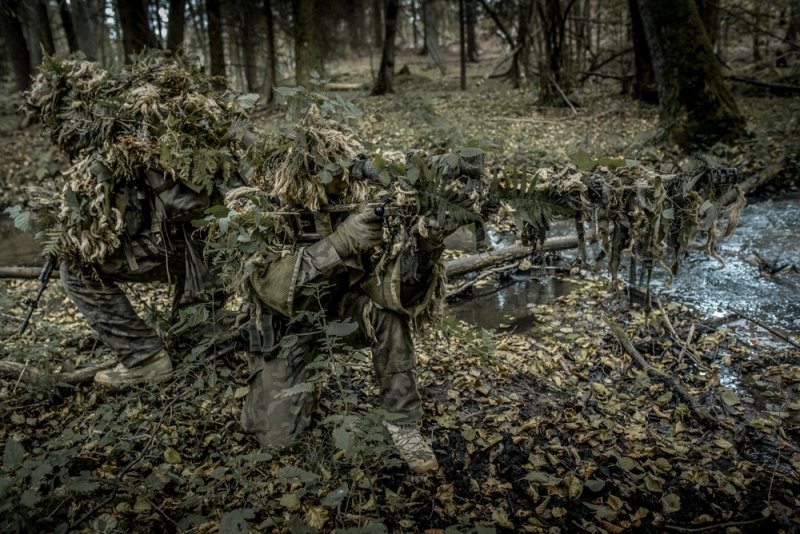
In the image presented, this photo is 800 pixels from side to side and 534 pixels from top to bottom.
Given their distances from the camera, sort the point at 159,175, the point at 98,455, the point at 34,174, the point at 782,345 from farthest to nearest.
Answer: the point at 34,174
the point at 782,345
the point at 159,175
the point at 98,455

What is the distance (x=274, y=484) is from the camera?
2791 millimetres

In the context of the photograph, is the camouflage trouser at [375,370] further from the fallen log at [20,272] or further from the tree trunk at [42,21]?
the tree trunk at [42,21]

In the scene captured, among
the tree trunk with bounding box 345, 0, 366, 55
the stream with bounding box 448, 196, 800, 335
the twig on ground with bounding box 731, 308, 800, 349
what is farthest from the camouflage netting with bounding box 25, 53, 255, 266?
the tree trunk with bounding box 345, 0, 366, 55

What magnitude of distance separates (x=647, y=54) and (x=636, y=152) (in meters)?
5.47

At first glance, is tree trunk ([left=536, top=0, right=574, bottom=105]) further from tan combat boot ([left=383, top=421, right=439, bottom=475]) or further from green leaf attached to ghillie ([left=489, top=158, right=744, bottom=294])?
tan combat boot ([left=383, top=421, right=439, bottom=475])

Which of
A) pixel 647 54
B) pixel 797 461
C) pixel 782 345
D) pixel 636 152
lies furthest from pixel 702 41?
pixel 797 461

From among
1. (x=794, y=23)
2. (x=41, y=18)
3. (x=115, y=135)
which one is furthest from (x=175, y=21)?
(x=794, y=23)

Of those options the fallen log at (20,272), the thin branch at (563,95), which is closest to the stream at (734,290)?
the fallen log at (20,272)

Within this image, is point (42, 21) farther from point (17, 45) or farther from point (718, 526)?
point (718, 526)

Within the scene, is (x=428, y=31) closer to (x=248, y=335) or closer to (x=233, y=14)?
(x=233, y=14)

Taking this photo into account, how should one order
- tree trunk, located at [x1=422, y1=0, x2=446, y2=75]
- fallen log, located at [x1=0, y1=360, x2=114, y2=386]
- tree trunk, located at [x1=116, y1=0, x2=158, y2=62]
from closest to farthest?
1. fallen log, located at [x1=0, y1=360, x2=114, y2=386]
2. tree trunk, located at [x1=116, y1=0, x2=158, y2=62]
3. tree trunk, located at [x1=422, y1=0, x2=446, y2=75]

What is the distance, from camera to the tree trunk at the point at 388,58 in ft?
46.5

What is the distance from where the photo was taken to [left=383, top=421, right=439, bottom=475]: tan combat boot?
2.84 metres

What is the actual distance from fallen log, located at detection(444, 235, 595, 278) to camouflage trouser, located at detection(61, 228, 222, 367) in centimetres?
243
